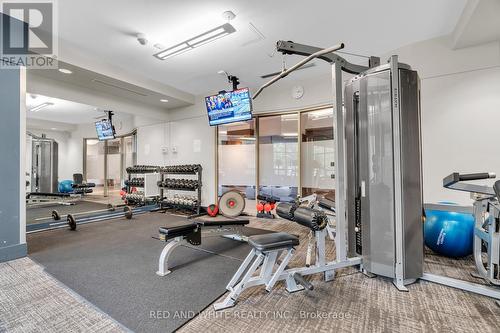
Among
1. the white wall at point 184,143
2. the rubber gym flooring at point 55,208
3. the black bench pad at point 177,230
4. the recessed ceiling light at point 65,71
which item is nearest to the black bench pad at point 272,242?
the black bench pad at point 177,230

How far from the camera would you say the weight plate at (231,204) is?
5.20 meters

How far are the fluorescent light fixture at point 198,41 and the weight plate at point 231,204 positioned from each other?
3013mm

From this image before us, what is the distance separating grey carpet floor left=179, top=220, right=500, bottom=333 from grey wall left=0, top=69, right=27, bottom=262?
282cm

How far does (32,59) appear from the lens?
11.8 ft

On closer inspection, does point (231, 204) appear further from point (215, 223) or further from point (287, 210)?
point (287, 210)

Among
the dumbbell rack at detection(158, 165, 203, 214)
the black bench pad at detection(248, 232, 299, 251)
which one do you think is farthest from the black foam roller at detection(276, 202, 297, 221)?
the dumbbell rack at detection(158, 165, 203, 214)

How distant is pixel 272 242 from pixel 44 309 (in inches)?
76.2

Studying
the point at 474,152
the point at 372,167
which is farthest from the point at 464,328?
the point at 474,152

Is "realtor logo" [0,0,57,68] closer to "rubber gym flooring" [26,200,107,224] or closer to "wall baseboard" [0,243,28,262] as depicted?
"wall baseboard" [0,243,28,262]

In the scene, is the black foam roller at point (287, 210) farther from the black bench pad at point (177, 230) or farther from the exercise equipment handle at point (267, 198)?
the exercise equipment handle at point (267, 198)

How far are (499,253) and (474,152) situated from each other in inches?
68.4

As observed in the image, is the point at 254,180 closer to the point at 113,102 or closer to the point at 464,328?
the point at 113,102

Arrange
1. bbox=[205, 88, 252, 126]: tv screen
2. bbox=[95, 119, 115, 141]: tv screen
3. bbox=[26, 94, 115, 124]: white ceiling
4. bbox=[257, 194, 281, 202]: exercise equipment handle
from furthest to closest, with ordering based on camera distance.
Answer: bbox=[95, 119, 115, 141]: tv screen → bbox=[26, 94, 115, 124]: white ceiling → bbox=[257, 194, 281, 202]: exercise equipment handle → bbox=[205, 88, 252, 126]: tv screen

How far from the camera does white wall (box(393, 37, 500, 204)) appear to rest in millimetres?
3068
